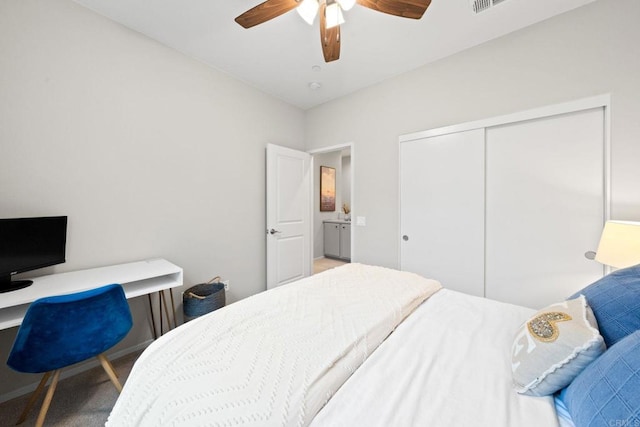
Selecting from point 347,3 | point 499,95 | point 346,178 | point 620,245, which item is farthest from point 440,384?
point 346,178

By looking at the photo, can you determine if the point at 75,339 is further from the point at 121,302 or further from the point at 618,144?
the point at 618,144

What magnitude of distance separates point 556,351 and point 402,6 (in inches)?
68.5

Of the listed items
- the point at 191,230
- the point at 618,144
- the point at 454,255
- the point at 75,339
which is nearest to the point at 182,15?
the point at 191,230

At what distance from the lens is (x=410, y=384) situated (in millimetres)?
796

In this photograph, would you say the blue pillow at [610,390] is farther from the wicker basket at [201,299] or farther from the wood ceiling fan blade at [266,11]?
the wicker basket at [201,299]

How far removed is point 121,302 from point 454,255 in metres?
2.67

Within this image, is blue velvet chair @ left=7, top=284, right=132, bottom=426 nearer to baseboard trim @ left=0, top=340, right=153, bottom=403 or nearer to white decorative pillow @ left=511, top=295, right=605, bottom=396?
baseboard trim @ left=0, top=340, right=153, bottom=403

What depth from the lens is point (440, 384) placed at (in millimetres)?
794

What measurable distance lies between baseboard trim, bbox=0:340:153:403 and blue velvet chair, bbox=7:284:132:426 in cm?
34

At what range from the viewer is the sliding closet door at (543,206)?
1719mm

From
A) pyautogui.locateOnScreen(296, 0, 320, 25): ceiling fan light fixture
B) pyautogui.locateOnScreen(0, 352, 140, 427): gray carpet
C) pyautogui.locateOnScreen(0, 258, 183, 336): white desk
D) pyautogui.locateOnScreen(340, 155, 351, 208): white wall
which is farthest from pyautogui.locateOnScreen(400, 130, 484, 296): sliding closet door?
pyautogui.locateOnScreen(340, 155, 351, 208): white wall

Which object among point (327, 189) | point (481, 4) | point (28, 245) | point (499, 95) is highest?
point (481, 4)
